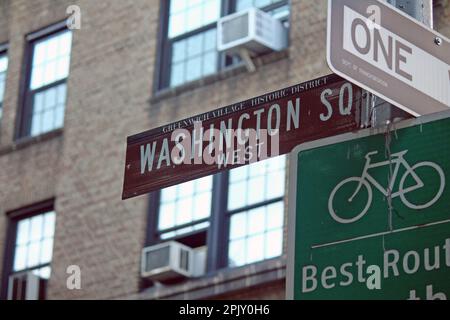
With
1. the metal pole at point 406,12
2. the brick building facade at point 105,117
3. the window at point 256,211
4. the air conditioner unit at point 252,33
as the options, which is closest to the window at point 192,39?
the brick building facade at point 105,117

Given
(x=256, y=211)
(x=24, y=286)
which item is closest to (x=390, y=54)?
(x=256, y=211)

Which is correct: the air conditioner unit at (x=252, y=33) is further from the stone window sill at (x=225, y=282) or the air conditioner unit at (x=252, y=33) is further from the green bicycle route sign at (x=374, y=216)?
the green bicycle route sign at (x=374, y=216)

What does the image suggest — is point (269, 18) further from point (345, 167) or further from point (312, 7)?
point (345, 167)

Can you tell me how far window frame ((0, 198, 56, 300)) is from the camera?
18.2 meters

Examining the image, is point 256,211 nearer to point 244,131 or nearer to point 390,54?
point 244,131

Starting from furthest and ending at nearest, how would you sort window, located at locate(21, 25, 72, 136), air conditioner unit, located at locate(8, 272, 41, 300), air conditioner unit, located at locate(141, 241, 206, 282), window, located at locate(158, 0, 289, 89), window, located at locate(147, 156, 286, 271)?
window, located at locate(21, 25, 72, 136)
air conditioner unit, located at locate(8, 272, 41, 300)
window, located at locate(158, 0, 289, 89)
air conditioner unit, located at locate(141, 241, 206, 282)
window, located at locate(147, 156, 286, 271)

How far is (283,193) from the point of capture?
15.4 metres

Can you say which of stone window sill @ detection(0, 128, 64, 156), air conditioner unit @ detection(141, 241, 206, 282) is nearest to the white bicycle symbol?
air conditioner unit @ detection(141, 241, 206, 282)

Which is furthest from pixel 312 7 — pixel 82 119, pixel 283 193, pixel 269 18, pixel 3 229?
pixel 3 229

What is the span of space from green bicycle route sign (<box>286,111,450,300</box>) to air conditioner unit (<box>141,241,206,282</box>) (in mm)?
10527

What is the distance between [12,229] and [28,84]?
7.68ft

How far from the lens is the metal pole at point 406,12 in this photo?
17.9ft

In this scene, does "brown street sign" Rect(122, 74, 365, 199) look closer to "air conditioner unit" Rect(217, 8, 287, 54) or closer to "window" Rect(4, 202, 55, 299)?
"air conditioner unit" Rect(217, 8, 287, 54)

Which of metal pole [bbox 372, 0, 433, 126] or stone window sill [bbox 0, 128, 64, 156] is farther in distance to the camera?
stone window sill [bbox 0, 128, 64, 156]
